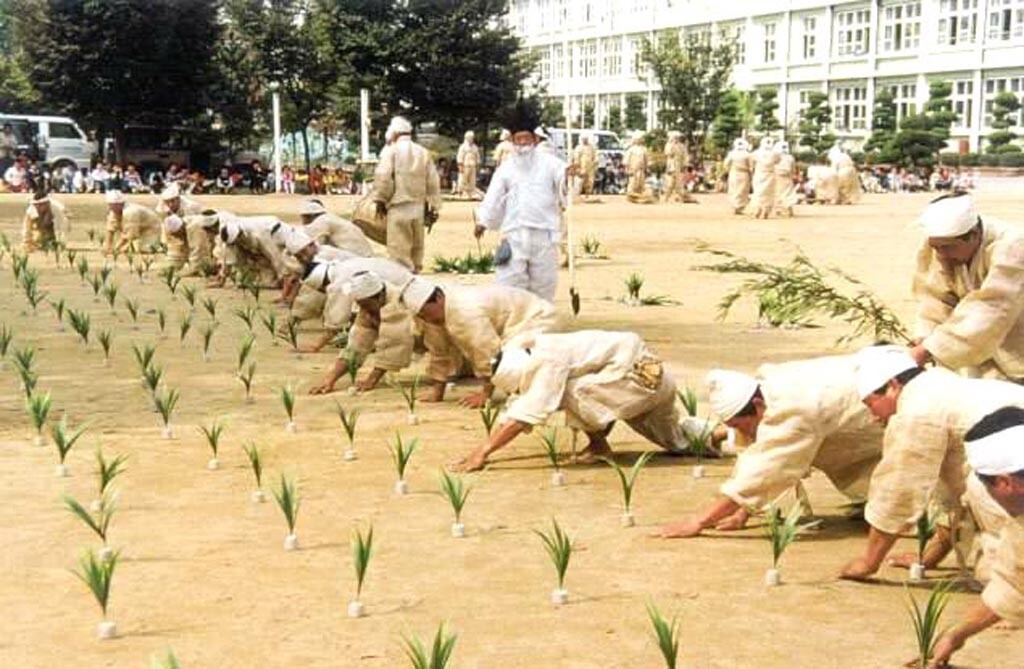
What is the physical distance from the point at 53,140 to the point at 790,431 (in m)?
35.9

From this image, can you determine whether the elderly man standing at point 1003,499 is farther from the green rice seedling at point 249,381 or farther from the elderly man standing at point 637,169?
the elderly man standing at point 637,169

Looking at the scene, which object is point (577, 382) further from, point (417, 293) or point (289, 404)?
point (289, 404)

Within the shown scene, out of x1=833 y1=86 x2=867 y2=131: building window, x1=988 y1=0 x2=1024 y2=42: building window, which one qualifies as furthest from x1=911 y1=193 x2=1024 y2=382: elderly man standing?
x1=833 y1=86 x2=867 y2=131: building window

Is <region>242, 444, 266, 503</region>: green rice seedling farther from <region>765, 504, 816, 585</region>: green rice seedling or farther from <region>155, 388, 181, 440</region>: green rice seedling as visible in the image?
<region>765, 504, 816, 585</region>: green rice seedling

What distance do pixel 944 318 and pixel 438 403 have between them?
12.2ft

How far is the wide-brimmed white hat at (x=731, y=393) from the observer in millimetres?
5469

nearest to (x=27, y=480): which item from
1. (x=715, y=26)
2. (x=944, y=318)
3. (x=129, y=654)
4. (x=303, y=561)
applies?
(x=303, y=561)

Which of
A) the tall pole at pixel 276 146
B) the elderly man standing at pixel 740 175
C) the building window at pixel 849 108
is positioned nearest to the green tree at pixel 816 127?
the building window at pixel 849 108

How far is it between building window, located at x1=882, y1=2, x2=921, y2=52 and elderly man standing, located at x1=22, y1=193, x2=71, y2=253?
3976 cm

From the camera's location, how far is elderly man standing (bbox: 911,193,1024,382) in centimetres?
562

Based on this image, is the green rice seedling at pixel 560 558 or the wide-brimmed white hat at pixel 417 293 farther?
the wide-brimmed white hat at pixel 417 293

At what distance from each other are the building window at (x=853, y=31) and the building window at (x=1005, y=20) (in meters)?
6.06

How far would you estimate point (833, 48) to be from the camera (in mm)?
54062

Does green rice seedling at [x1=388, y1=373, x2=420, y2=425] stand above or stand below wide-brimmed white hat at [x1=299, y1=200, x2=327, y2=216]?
below
